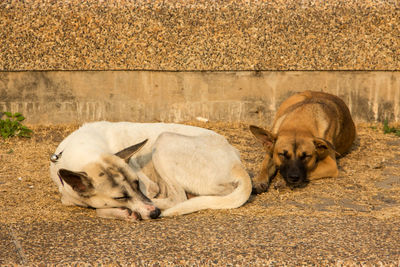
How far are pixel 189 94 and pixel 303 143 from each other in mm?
2899

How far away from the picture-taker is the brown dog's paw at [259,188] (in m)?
5.34

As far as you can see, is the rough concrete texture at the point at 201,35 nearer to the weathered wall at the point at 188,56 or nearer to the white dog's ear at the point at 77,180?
the weathered wall at the point at 188,56

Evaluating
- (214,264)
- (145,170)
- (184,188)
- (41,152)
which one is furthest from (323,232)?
(41,152)

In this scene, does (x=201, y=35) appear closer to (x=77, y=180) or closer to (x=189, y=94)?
(x=189, y=94)

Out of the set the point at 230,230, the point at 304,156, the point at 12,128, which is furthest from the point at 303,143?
the point at 12,128

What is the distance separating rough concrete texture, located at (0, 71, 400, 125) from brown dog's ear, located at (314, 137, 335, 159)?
7.99 ft

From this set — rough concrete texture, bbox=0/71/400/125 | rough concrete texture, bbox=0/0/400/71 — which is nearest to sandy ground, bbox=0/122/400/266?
rough concrete texture, bbox=0/71/400/125

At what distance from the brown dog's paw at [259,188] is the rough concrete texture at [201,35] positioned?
3.16 m

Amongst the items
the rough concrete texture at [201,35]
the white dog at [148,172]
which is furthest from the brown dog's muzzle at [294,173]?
the rough concrete texture at [201,35]

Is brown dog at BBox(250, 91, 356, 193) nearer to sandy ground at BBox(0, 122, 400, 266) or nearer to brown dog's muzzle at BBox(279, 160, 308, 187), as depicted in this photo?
brown dog's muzzle at BBox(279, 160, 308, 187)

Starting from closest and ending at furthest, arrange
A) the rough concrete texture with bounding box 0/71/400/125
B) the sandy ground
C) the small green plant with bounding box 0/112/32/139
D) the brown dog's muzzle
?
the sandy ground < the brown dog's muzzle < the small green plant with bounding box 0/112/32/139 < the rough concrete texture with bounding box 0/71/400/125

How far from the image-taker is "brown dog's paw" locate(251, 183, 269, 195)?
210 inches

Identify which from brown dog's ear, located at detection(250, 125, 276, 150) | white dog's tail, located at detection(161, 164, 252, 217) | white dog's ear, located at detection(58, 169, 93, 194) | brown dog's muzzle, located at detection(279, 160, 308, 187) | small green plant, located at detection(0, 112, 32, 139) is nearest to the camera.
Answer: white dog's ear, located at detection(58, 169, 93, 194)

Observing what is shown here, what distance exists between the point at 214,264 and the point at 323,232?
1064 millimetres
